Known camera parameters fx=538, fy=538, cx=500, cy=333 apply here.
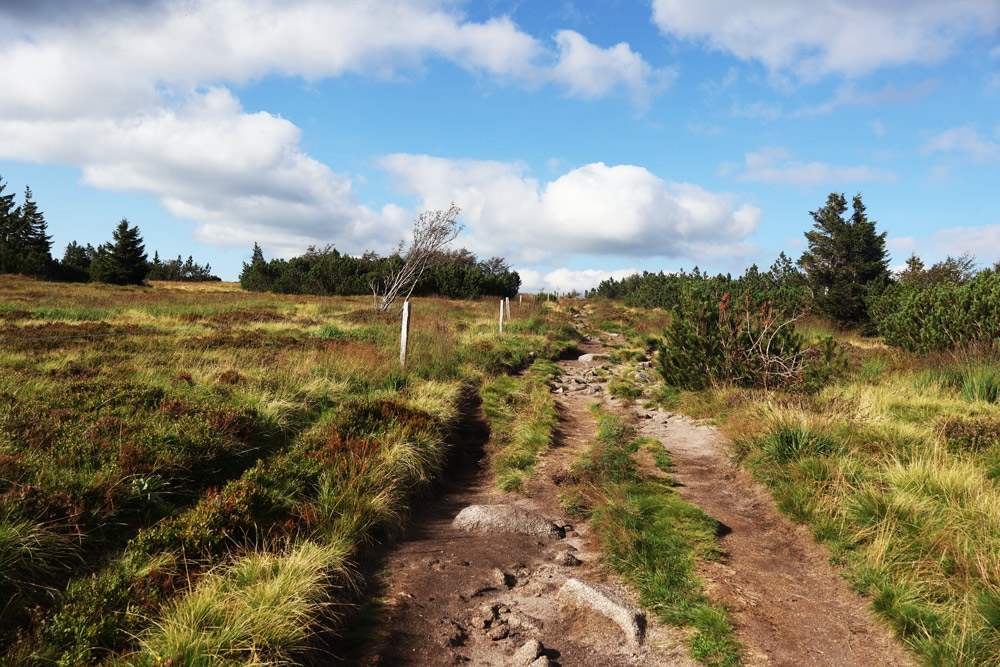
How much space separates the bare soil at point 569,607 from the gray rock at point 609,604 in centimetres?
6

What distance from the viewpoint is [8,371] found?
7574mm

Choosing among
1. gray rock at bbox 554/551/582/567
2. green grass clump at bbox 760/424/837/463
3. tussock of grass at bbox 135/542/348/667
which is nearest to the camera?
tussock of grass at bbox 135/542/348/667

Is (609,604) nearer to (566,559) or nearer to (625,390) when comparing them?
(566,559)

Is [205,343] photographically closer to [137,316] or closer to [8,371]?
[8,371]

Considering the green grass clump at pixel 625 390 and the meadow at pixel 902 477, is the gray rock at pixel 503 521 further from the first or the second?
the green grass clump at pixel 625 390

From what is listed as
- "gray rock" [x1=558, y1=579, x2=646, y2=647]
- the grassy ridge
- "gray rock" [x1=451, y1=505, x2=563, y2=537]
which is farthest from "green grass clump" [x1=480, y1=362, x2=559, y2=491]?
the grassy ridge

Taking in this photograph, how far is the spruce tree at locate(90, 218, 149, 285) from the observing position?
44.7 metres

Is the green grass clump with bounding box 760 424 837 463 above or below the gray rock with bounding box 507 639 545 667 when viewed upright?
above

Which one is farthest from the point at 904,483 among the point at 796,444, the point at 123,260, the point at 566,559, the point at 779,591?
the point at 123,260

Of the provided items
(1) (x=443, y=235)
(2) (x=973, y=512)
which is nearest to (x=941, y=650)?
(2) (x=973, y=512)

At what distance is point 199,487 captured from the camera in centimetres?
512

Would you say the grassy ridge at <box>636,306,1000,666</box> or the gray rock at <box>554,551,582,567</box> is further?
the gray rock at <box>554,551,582,567</box>

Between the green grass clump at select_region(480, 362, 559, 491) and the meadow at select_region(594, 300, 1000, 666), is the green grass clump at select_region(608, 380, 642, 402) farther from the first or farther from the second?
the green grass clump at select_region(480, 362, 559, 491)

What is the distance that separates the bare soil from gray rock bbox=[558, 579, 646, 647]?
0.19ft
